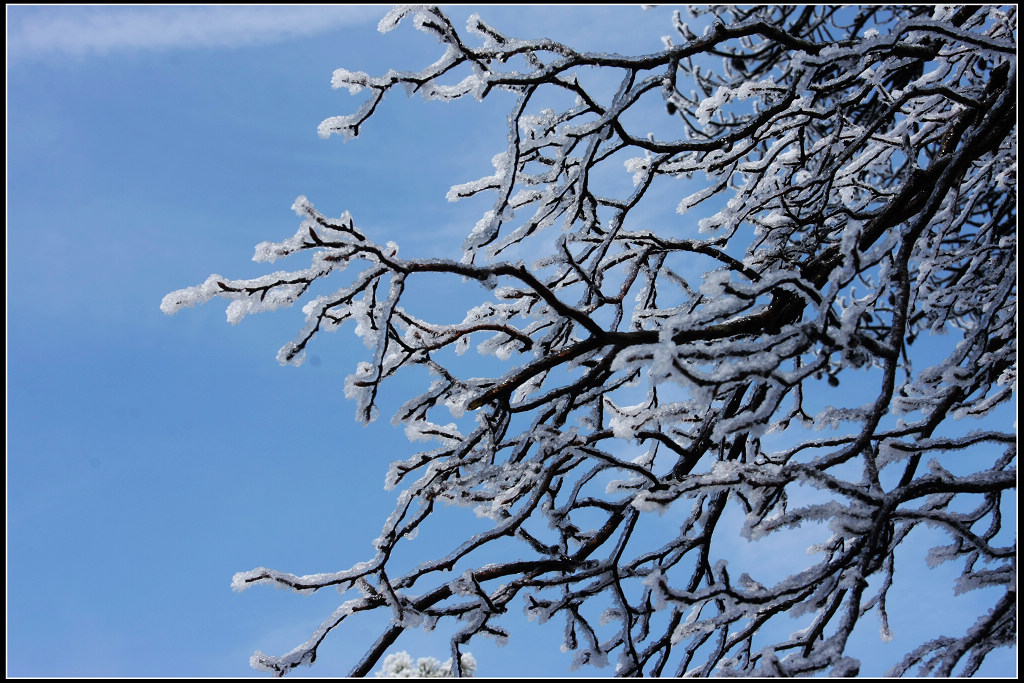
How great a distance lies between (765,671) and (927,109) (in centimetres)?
255

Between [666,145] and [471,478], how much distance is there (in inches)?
53.8

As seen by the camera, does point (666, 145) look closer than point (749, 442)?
Yes

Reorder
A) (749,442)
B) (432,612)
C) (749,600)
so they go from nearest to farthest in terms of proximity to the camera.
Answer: (749,600) < (432,612) < (749,442)

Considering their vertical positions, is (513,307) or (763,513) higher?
(513,307)

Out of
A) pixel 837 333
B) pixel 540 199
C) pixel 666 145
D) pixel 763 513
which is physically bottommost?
pixel 763 513

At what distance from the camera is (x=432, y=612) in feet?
7.86

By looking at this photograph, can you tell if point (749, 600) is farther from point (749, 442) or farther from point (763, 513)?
point (749, 442)

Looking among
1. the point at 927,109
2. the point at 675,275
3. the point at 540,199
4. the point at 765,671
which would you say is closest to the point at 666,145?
the point at 540,199

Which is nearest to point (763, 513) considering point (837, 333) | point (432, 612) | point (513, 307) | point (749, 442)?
point (837, 333)

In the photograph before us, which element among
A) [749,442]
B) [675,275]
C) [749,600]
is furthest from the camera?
[675,275]

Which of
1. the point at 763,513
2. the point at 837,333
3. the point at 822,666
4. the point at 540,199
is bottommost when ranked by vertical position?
the point at 822,666

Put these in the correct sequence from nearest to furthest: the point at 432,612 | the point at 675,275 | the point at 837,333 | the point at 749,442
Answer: the point at 837,333, the point at 432,612, the point at 749,442, the point at 675,275

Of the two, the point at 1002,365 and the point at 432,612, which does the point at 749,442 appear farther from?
the point at 432,612

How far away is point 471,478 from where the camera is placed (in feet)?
8.16
